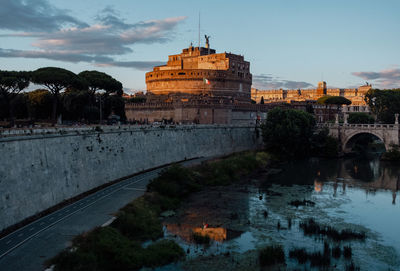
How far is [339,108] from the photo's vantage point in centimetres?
9512

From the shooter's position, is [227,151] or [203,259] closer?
[203,259]

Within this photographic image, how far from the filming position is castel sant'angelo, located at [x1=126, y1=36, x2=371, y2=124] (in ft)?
184

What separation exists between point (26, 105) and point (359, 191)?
42.0 metres

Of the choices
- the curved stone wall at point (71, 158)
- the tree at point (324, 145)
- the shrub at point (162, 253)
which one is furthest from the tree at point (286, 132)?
the shrub at point (162, 253)

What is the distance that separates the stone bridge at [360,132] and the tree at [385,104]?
615 inches

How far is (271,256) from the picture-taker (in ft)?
60.2

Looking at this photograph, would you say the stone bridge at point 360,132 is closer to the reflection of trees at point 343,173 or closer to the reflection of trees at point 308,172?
the reflection of trees at point 343,173

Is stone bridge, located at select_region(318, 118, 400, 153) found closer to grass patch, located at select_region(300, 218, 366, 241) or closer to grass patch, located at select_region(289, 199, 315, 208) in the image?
grass patch, located at select_region(289, 199, 315, 208)

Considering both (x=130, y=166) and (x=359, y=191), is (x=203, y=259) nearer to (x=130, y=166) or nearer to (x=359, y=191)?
(x=130, y=166)

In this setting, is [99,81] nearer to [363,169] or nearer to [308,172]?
[308,172]

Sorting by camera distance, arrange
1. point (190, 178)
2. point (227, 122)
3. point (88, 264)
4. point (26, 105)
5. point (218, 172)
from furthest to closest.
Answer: point (227, 122)
point (26, 105)
point (218, 172)
point (190, 178)
point (88, 264)

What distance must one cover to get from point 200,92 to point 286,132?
20.8 meters

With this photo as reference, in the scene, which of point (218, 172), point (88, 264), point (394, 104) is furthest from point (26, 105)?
point (394, 104)

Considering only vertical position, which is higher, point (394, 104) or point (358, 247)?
point (394, 104)
